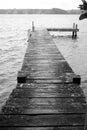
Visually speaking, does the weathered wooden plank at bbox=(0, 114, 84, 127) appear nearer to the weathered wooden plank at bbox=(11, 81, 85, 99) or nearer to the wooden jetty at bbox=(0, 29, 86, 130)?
the wooden jetty at bbox=(0, 29, 86, 130)

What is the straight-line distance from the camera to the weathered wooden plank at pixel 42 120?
3854mm

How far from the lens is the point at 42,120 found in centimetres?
398

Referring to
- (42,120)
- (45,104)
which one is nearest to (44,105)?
(45,104)

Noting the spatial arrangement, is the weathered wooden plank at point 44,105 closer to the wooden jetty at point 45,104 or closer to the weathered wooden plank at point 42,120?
the wooden jetty at point 45,104

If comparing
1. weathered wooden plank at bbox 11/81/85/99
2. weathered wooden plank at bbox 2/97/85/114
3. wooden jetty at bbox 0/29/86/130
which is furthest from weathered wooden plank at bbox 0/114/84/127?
weathered wooden plank at bbox 11/81/85/99

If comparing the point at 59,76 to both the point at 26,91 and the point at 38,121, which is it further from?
the point at 38,121

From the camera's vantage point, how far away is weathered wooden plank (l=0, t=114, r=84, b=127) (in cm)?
385

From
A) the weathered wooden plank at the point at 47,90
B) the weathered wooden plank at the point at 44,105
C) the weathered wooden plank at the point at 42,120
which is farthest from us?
the weathered wooden plank at the point at 47,90

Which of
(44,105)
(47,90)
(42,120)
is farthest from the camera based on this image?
(47,90)

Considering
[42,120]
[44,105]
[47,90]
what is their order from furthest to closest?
[47,90] < [44,105] < [42,120]

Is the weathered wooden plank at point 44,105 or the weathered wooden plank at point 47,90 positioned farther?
the weathered wooden plank at point 47,90

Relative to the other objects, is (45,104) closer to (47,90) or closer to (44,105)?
(44,105)

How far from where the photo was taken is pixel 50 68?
8000 mm

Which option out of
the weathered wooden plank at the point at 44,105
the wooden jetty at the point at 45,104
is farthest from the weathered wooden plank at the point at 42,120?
the weathered wooden plank at the point at 44,105
